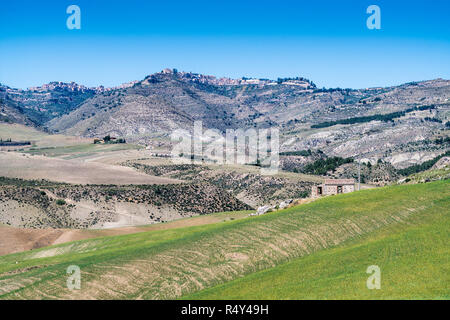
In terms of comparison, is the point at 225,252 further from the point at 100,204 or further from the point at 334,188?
the point at 100,204

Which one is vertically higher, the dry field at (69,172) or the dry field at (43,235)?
the dry field at (69,172)

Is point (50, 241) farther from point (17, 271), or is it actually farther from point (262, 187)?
point (262, 187)

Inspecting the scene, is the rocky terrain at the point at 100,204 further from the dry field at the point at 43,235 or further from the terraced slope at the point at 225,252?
the terraced slope at the point at 225,252

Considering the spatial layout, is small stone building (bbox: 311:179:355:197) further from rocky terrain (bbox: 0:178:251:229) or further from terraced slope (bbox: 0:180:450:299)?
rocky terrain (bbox: 0:178:251:229)

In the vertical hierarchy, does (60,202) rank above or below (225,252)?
below

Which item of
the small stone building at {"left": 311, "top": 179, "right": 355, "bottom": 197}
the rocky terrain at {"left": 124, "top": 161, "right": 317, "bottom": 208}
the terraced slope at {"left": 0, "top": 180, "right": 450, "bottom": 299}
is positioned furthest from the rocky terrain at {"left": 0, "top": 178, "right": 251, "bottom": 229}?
the terraced slope at {"left": 0, "top": 180, "right": 450, "bottom": 299}

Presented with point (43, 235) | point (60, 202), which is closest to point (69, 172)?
point (60, 202)

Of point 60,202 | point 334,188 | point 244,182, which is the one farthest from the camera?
point 244,182

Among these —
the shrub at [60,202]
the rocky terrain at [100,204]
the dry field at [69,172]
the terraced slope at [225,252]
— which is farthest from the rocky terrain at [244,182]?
the terraced slope at [225,252]
